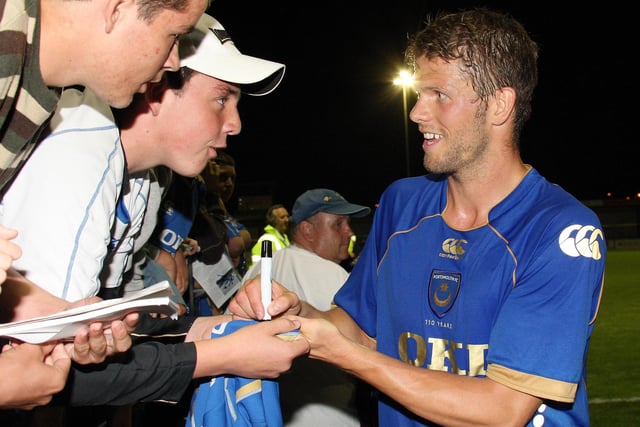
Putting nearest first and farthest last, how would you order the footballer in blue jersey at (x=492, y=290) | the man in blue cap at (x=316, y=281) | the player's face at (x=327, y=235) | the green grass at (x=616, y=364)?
the footballer in blue jersey at (x=492, y=290)
the man in blue cap at (x=316, y=281)
the player's face at (x=327, y=235)
the green grass at (x=616, y=364)

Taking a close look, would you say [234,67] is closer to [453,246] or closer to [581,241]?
[453,246]

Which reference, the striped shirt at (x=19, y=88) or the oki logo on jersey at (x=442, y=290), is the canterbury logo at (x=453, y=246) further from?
the striped shirt at (x=19, y=88)

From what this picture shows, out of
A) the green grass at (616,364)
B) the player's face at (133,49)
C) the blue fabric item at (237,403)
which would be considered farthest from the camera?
the green grass at (616,364)

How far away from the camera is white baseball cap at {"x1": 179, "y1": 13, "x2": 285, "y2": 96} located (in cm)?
277

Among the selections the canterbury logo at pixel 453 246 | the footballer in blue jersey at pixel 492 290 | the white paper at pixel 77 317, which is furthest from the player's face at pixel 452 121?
the white paper at pixel 77 317

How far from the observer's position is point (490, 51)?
2.64 m

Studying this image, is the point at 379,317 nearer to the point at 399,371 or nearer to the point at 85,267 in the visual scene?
the point at 399,371

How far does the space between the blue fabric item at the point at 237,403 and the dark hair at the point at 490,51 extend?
1.56m

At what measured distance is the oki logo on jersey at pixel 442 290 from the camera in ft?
8.21

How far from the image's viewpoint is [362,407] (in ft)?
16.9

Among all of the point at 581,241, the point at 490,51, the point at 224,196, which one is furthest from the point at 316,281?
the point at 224,196

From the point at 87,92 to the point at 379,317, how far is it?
63.1 inches

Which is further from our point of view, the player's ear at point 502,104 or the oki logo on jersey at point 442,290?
the player's ear at point 502,104

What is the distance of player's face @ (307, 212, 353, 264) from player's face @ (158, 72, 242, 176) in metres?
2.61
